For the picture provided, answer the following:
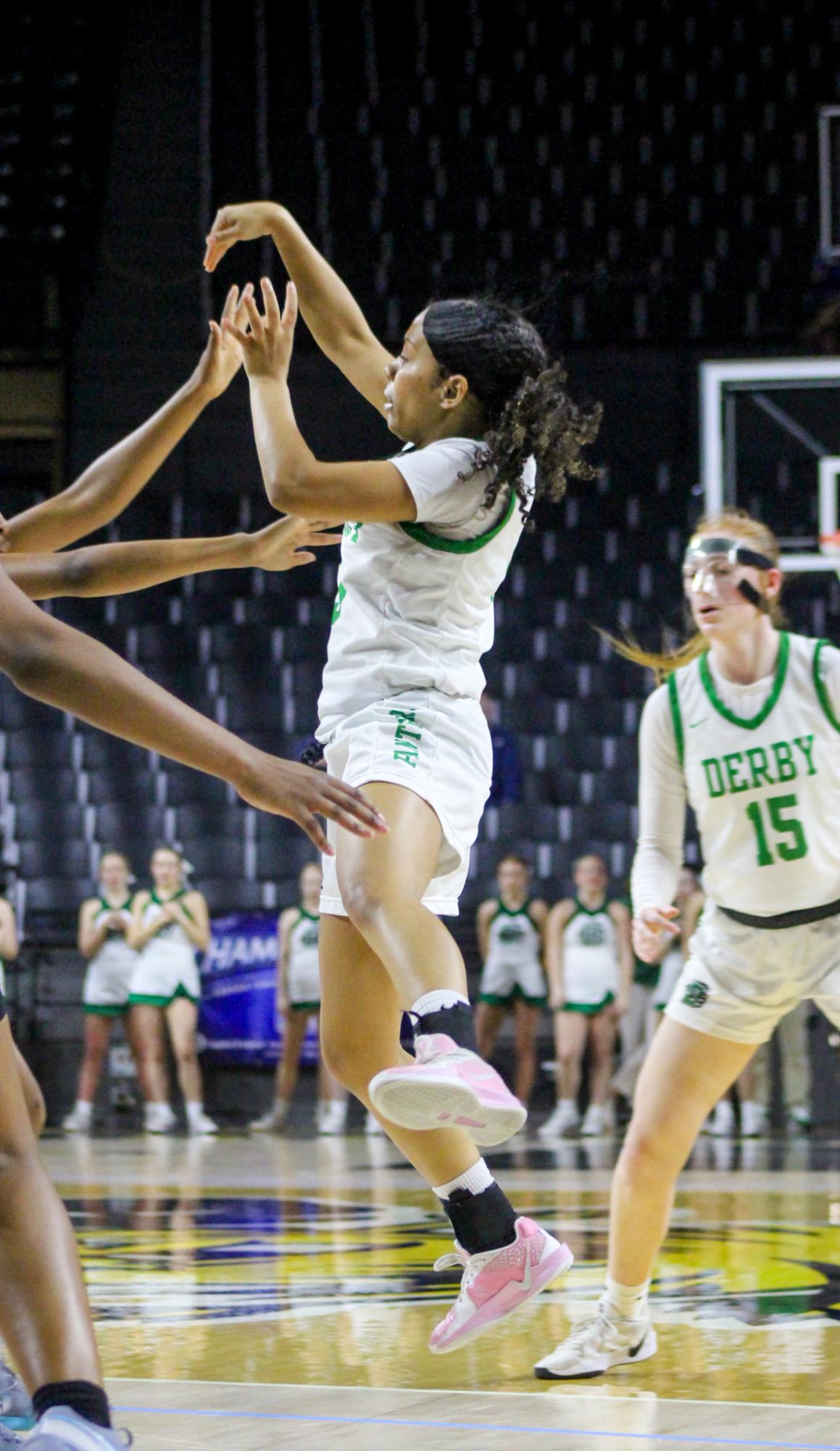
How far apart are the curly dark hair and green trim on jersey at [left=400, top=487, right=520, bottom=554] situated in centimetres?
8

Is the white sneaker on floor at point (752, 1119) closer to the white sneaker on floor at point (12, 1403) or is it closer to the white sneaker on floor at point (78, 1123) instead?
the white sneaker on floor at point (78, 1123)

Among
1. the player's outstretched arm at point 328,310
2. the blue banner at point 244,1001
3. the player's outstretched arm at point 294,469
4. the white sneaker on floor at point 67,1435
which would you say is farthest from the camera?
the blue banner at point 244,1001

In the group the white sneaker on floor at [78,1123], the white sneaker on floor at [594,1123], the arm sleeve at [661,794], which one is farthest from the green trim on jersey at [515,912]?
the arm sleeve at [661,794]

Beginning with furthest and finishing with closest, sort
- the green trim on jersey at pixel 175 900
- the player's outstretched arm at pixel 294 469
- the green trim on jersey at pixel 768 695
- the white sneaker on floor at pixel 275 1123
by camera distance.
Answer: the green trim on jersey at pixel 175 900 < the white sneaker on floor at pixel 275 1123 < the green trim on jersey at pixel 768 695 < the player's outstretched arm at pixel 294 469

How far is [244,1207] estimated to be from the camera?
710cm

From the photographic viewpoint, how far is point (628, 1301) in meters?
4.14

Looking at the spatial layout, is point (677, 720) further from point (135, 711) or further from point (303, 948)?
point (303, 948)

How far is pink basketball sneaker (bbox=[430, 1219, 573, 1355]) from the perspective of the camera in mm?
3301

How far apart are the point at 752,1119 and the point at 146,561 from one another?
837 cm

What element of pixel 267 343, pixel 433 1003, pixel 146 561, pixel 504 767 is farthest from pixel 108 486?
pixel 504 767

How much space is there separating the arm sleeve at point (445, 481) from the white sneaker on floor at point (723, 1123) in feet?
28.0

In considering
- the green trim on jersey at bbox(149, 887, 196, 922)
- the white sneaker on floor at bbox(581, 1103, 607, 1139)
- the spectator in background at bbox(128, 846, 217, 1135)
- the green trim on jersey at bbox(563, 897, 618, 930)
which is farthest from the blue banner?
the white sneaker on floor at bbox(581, 1103, 607, 1139)

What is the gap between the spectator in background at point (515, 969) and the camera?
A: 39.8 feet

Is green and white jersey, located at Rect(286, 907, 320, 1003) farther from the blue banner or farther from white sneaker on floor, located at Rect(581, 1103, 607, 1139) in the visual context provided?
white sneaker on floor, located at Rect(581, 1103, 607, 1139)
